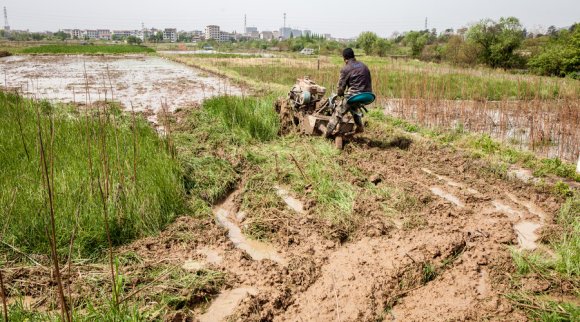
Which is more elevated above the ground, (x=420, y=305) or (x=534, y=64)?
(x=534, y=64)

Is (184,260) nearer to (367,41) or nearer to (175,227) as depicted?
(175,227)

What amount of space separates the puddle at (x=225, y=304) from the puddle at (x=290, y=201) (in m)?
1.55

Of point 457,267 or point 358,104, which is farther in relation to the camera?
point 358,104

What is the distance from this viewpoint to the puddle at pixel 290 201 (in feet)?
14.9

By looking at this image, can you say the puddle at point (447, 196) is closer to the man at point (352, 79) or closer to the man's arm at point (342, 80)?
the man at point (352, 79)

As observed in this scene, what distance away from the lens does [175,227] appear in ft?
12.9

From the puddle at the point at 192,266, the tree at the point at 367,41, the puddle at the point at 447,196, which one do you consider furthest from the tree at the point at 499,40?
the puddle at the point at 192,266

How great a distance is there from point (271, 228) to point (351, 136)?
3.42 metres

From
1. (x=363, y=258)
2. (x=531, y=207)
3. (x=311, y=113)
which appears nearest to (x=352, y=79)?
(x=311, y=113)

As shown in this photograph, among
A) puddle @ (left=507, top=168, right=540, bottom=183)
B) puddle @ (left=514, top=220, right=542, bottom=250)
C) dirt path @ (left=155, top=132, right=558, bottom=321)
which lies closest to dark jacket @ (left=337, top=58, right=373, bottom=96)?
dirt path @ (left=155, top=132, right=558, bottom=321)

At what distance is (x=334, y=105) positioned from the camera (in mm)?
6617

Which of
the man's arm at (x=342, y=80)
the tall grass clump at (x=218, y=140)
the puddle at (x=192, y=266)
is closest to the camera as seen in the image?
the puddle at (x=192, y=266)

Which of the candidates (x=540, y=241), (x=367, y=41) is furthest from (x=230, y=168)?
(x=367, y=41)

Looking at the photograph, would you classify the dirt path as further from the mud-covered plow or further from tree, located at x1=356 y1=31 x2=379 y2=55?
tree, located at x1=356 y1=31 x2=379 y2=55
